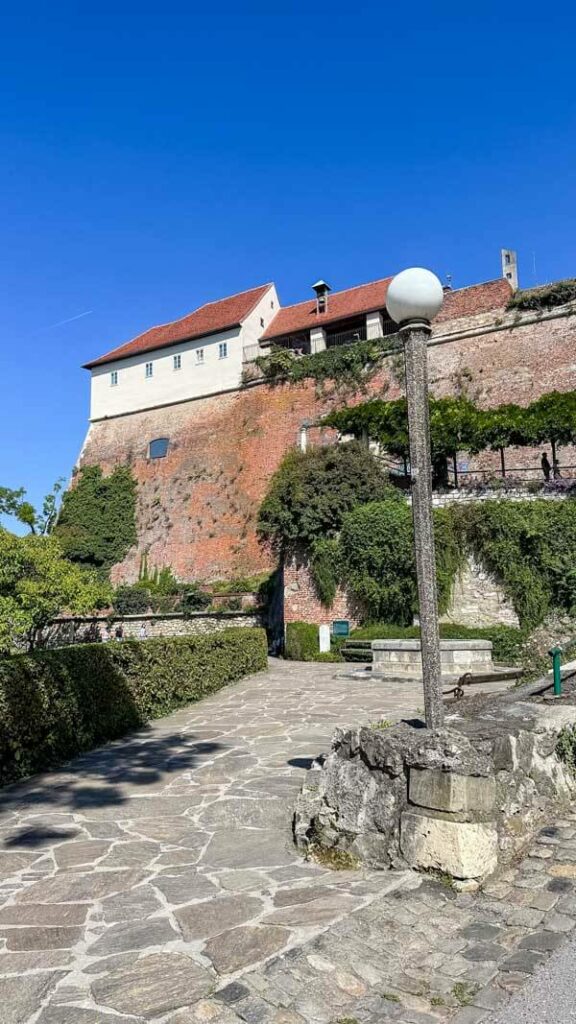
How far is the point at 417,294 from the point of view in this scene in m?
4.91

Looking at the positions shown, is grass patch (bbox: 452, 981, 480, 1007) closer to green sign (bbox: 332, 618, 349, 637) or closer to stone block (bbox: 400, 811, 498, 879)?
stone block (bbox: 400, 811, 498, 879)

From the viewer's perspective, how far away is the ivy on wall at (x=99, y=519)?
39844 mm

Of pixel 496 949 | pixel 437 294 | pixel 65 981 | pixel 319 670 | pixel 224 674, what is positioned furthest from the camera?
pixel 319 670

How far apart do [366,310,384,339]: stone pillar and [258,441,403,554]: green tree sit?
43.5ft

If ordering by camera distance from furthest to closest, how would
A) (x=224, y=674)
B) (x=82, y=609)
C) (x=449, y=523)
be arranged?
(x=82, y=609) < (x=449, y=523) < (x=224, y=674)

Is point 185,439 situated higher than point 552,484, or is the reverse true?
point 185,439

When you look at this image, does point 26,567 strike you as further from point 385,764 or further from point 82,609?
point 385,764

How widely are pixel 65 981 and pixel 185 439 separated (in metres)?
38.4

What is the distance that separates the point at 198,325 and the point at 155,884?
41.4 metres

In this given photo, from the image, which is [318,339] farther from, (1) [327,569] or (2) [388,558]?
(2) [388,558]

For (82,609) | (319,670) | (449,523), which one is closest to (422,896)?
(319,670)

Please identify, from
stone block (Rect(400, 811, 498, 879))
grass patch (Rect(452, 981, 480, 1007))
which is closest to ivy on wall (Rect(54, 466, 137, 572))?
stone block (Rect(400, 811, 498, 879))

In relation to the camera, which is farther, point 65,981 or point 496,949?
point 496,949

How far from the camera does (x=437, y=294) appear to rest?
492 centimetres
